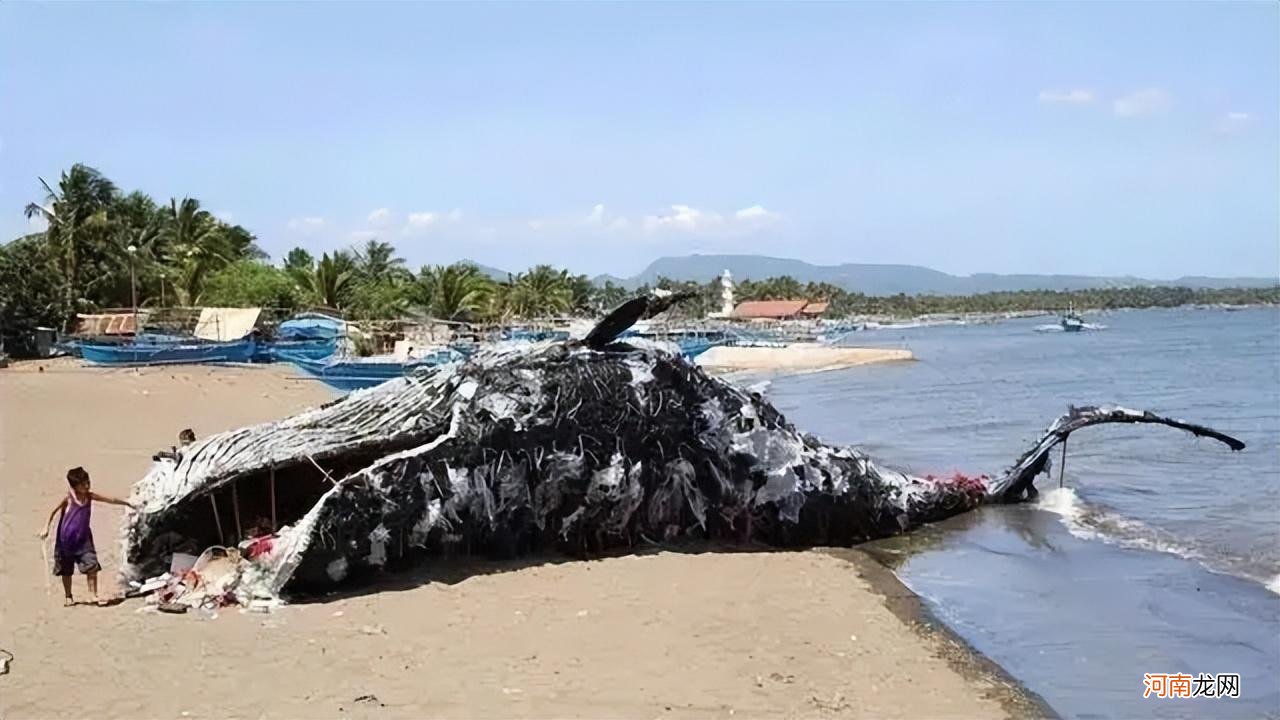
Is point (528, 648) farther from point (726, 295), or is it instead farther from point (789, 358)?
point (726, 295)

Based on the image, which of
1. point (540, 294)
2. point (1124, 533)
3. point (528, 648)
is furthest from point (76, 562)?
point (540, 294)

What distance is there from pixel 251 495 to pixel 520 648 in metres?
4.32

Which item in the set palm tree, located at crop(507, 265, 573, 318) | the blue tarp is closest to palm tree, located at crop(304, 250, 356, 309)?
the blue tarp

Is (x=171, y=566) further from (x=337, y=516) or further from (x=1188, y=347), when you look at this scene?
(x=1188, y=347)

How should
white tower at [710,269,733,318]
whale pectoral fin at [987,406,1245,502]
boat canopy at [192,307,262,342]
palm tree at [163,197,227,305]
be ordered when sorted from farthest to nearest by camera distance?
1. white tower at [710,269,733,318]
2. palm tree at [163,197,227,305]
3. boat canopy at [192,307,262,342]
4. whale pectoral fin at [987,406,1245,502]

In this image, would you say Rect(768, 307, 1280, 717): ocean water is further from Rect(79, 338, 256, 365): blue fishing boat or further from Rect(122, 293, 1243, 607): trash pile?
Rect(79, 338, 256, 365): blue fishing boat

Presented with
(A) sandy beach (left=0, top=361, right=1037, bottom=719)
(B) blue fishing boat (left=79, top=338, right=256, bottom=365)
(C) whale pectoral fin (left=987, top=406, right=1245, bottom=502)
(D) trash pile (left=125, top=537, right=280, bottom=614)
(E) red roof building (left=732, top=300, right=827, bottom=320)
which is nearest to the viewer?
(A) sandy beach (left=0, top=361, right=1037, bottom=719)

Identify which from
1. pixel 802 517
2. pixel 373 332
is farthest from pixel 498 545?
pixel 373 332

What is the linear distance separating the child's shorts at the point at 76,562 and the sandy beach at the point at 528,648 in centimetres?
30

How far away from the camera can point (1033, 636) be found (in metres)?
9.77

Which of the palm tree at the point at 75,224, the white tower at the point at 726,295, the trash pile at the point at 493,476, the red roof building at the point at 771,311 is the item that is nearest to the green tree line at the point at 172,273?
the palm tree at the point at 75,224

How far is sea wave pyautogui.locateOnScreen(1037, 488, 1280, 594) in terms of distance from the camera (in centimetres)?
1239

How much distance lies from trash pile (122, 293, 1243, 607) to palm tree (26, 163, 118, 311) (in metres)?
48.0

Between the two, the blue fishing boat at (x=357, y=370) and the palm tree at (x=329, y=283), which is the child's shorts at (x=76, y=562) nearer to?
the blue fishing boat at (x=357, y=370)
